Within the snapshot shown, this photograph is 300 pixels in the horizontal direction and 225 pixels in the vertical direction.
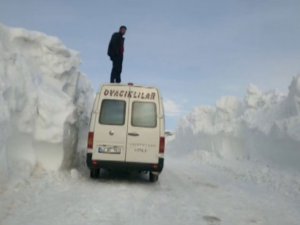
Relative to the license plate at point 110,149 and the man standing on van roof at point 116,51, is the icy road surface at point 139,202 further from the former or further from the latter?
the man standing on van roof at point 116,51

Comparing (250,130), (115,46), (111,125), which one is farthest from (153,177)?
(250,130)

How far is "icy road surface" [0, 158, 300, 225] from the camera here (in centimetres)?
708

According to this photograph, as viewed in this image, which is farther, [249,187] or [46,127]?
[249,187]

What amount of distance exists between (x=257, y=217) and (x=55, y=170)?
5628mm

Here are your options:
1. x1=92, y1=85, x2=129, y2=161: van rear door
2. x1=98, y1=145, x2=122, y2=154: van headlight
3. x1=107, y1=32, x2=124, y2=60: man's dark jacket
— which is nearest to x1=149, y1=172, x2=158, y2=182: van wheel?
x1=92, y1=85, x2=129, y2=161: van rear door

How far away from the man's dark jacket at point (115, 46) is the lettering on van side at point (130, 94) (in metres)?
3.89

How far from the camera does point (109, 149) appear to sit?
36.2 ft

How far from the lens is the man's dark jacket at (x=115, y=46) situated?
14930 mm

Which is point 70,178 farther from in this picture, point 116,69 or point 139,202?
point 116,69

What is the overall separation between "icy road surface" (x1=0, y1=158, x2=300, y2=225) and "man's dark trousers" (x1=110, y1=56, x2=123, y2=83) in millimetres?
4174

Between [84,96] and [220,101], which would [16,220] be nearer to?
[84,96]

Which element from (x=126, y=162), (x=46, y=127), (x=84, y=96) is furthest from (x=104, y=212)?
(x=84, y=96)

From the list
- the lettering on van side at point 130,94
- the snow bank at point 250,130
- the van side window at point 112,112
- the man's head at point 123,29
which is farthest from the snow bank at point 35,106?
the snow bank at point 250,130

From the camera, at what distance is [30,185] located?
9.23 m
